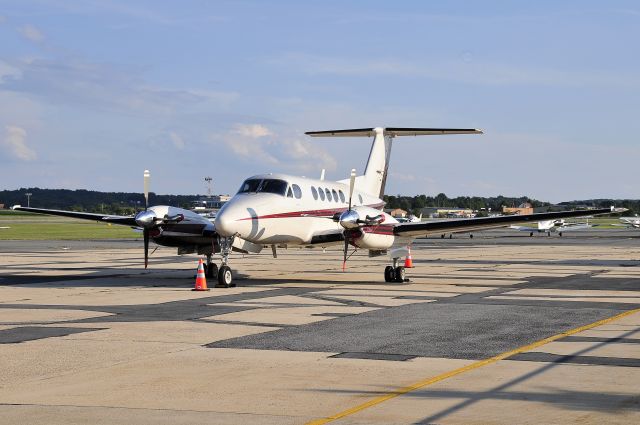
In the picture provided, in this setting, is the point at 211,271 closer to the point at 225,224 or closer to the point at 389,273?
the point at 225,224

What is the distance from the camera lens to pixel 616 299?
22.3m

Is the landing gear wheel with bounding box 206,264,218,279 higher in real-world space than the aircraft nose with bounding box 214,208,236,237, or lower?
lower

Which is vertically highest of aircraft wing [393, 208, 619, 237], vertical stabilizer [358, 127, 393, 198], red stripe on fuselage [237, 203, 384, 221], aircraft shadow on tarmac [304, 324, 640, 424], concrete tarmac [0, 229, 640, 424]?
vertical stabilizer [358, 127, 393, 198]

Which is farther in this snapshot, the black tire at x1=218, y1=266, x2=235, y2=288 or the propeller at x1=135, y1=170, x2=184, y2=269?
the propeller at x1=135, y1=170, x2=184, y2=269

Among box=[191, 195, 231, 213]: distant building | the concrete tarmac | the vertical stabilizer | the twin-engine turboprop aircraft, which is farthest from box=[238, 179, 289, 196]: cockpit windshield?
box=[191, 195, 231, 213]: distant building

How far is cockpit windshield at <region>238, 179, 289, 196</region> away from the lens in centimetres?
2734

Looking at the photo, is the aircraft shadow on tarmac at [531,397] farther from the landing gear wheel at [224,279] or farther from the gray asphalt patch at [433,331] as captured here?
the landing gear wheel at [224,279]

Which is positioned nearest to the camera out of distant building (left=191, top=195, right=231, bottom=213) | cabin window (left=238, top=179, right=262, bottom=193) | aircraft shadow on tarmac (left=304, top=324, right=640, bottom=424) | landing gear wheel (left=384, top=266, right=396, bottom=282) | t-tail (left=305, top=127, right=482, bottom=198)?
aircraft shadow on tarmac (left=304, top=324, right=640, bottom=424)

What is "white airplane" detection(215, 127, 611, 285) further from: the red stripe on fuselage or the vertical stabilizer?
the vertical stabilizer

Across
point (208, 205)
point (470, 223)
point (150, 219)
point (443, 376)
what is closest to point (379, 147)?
point (470, 223)

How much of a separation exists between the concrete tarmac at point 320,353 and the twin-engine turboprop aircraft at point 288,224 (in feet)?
5.27

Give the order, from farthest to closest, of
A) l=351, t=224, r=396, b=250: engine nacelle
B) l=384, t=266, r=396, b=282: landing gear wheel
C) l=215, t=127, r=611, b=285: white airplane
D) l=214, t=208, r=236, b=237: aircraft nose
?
l=384, t=266, r=396, b=282: landing gear wheel < l=351, t=224, r=396, b=250: engine nacelle < l=215, t=127, r=611, b=285: white airplane < l=214, t=208, r=236, b=237: aircraft nose

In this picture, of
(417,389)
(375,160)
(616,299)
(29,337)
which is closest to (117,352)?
(29,337)

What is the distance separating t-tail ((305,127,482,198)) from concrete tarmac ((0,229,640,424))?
328 inches
